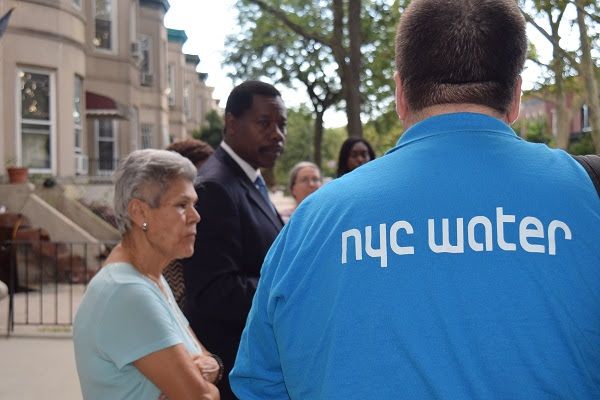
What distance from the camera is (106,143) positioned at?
24.6 m

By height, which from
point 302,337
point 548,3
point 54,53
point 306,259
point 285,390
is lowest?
point 285,390

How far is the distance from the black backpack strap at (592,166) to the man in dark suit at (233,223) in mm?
1875

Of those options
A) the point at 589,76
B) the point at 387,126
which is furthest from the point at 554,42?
the point at 387,126

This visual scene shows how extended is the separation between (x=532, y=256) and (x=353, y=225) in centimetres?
34

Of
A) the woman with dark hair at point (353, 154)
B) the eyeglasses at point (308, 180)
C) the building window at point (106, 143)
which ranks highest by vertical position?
the building window at point (106, 143)

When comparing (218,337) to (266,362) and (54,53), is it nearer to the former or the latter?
(266,362)

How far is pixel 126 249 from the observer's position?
113 inches

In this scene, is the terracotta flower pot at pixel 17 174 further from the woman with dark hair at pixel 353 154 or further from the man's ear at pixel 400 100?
the man's ear at pixel 400 100

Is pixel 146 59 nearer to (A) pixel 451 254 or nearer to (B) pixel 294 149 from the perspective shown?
(A) pixel 451 254

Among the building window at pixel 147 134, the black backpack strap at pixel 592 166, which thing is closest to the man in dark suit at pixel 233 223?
the black backpack strap at pixel 592 166

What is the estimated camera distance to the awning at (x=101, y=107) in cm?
2222

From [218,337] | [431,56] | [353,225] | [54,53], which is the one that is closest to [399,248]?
[353,225]

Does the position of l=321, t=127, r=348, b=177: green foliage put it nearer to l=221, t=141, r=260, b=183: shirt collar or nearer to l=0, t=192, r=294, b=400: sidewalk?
l=0, t=192, r=294, b=400: sidewalk

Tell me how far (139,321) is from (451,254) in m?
1.40
